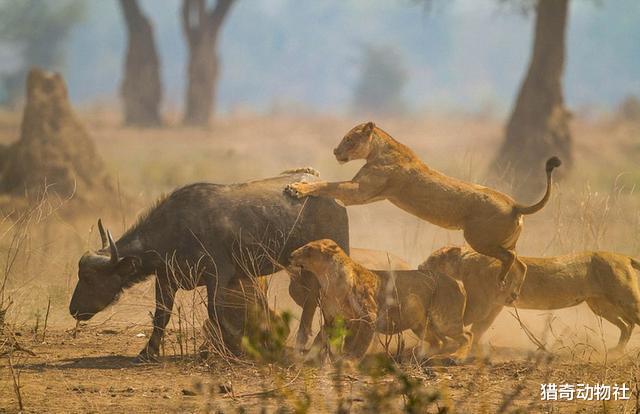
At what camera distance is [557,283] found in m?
9.07

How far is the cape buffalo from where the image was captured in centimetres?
858

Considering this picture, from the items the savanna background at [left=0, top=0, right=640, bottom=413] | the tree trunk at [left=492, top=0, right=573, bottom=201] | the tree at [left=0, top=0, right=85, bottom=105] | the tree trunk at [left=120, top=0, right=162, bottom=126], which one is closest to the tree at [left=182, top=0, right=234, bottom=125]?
the savanna background at [left=0, top=0, right=640, bottom=413]

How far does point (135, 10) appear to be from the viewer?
36.3 metres

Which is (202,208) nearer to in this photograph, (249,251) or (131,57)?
(249,251)

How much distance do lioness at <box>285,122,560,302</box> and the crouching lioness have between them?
0.43 metres

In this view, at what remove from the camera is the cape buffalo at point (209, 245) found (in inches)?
338

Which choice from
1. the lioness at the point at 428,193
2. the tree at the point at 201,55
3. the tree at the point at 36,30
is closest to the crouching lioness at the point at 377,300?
the lioness at the point at 428,193

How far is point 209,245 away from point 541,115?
47.8ft

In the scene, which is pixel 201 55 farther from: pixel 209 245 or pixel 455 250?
pixel 209 245

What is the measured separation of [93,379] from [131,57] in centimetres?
2995

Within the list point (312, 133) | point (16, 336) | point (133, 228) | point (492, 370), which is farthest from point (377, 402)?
point (312, 133)

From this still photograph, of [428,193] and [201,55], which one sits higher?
[201,55]

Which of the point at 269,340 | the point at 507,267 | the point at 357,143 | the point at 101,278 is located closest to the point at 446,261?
the point at 507,267

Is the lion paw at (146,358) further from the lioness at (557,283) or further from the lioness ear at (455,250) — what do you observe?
the lioness ear at (455,250)
